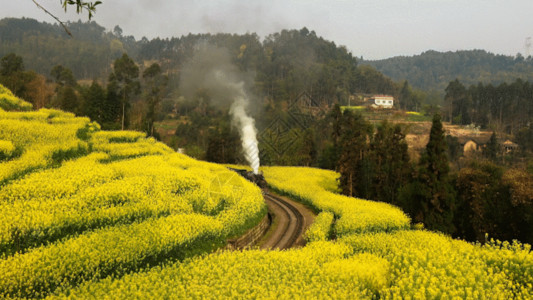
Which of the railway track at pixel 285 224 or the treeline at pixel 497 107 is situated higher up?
the treeline at pixel 497 107

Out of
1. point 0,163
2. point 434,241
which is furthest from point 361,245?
point 0,163

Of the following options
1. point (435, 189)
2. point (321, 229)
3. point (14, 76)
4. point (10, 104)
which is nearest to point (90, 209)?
point (321, 229)

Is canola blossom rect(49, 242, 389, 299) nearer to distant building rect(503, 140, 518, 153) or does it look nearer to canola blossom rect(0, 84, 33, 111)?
canola blossom rect(0, 84, 33, 111)

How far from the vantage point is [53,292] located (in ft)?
43.9

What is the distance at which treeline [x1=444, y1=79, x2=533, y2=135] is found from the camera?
125250 millimetres

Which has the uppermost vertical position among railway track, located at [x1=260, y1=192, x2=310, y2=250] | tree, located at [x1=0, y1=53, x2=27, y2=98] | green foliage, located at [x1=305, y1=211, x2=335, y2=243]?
tree, located at [x1=0, y1=53, x2=27, y2=98]

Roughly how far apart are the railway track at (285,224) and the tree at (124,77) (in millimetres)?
38493

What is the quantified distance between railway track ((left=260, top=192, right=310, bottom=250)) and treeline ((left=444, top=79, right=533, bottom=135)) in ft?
394

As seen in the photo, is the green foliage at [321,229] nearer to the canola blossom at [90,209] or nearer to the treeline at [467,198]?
the canola blossom at [90,209]

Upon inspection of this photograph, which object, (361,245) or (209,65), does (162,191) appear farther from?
(209,65)

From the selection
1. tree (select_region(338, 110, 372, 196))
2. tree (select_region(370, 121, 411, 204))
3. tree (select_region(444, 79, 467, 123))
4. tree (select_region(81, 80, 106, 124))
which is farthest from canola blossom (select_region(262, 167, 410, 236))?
tree (select_region(444, 79, 467, 123))

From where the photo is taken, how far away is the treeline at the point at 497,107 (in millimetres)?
125250

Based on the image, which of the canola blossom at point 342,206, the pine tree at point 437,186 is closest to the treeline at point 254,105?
the canola blossom at point 342,206

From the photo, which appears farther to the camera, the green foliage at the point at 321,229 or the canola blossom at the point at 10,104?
the canola blossom at the point at 10,104
